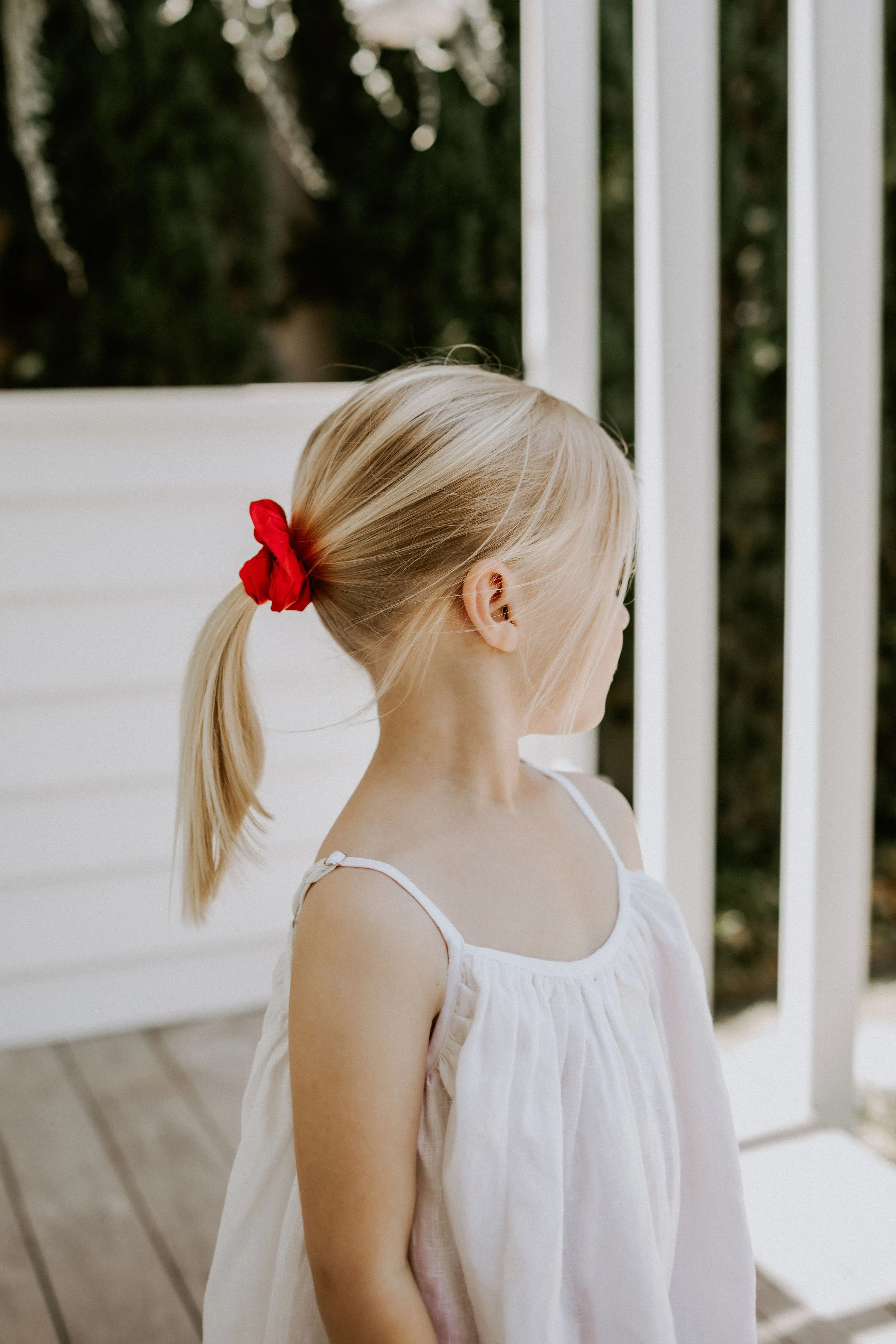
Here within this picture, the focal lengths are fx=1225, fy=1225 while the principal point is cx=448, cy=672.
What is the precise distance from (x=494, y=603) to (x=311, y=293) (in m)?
3.22

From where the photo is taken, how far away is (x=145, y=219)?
3.59 metres

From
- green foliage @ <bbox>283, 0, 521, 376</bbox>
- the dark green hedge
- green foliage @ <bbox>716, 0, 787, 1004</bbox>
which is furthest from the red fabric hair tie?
green foliage @ <bbox>716, 0, 787, 1004</bbox>

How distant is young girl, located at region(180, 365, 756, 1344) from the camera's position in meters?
0.86

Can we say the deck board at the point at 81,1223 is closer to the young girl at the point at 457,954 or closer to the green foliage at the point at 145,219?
the young girl at the point at 457,954

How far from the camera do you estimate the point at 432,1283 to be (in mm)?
932

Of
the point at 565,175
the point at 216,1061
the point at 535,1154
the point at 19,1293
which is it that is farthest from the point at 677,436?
the point at 19,1293

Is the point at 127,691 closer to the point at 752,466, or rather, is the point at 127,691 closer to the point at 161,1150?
the point at 161,1150

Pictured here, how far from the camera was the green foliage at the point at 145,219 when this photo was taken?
3426 mm

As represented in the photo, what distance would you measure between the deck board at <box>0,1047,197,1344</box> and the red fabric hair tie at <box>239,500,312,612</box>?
1042mm

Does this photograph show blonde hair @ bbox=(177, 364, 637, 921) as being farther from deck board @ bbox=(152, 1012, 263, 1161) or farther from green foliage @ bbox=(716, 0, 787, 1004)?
green foliage @ bbox=(716, 0, 787, 1004)

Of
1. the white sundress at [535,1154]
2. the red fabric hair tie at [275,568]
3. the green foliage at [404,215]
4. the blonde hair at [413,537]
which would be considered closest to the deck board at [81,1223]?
the white sundress at [535,1154]

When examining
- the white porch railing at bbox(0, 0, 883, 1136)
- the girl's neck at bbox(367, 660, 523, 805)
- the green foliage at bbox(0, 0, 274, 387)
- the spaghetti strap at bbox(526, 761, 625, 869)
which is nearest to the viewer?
the girl's neck at bbox(367, 660, 523, 805)

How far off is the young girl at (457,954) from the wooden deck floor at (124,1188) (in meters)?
0.59

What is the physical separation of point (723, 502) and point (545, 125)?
7.71ft
